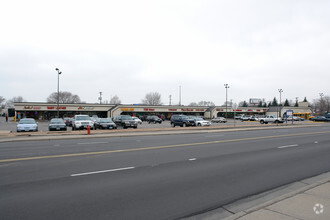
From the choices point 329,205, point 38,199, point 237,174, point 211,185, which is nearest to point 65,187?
point 38,199

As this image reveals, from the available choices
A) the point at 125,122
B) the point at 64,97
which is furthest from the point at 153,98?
the point at 125,122

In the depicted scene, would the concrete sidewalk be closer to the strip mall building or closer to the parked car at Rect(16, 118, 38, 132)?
the parked car at Rect(16, 118, 38, 132)

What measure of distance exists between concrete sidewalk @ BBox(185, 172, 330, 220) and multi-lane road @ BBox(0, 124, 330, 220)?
0.99 ft

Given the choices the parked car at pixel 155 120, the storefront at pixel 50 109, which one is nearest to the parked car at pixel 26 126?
the parked car at pixel 155 120

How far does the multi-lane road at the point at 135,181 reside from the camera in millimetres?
4786

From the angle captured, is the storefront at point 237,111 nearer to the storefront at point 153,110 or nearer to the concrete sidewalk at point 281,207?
the storefront at point 153,110

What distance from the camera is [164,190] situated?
232 inches

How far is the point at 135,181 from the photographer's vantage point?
6.57 m

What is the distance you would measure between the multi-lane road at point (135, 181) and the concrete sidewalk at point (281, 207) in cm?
30

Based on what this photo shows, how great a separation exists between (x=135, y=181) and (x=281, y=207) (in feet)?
11.7

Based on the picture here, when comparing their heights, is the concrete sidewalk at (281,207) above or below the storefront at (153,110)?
below

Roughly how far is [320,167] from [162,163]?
18.3ft

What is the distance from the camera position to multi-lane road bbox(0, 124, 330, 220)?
15.7 feet

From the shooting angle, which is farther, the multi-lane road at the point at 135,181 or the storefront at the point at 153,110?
the storefront at the point at 153,110
